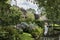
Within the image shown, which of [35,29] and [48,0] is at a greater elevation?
[48,0]

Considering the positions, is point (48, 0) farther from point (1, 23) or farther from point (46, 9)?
point (1, 23)

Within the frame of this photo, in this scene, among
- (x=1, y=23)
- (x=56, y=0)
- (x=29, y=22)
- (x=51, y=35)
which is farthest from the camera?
(x=29, y=22)

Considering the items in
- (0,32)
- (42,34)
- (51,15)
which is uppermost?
(51,15)

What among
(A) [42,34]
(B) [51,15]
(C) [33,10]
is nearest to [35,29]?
(A) [42,34]

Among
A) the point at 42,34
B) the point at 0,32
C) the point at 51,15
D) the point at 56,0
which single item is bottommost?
the point at 42,34

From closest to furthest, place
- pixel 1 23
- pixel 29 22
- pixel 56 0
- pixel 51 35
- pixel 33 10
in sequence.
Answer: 1. pixel 56 0
2. pixel 1 23
3. pixel 51 35
4. pixel 29 22
5. pixel 33 10

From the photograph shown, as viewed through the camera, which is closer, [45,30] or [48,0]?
[48,0]

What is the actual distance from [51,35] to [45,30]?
0.82m

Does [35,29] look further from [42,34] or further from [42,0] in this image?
[42,0]

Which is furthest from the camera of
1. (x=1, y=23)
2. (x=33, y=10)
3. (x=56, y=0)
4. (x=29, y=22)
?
(x=33, y=10)

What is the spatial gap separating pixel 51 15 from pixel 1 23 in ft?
4.23

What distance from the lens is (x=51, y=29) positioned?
866cm

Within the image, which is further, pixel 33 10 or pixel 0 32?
pixel 33 10

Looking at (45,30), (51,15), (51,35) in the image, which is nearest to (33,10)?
(45,30)
